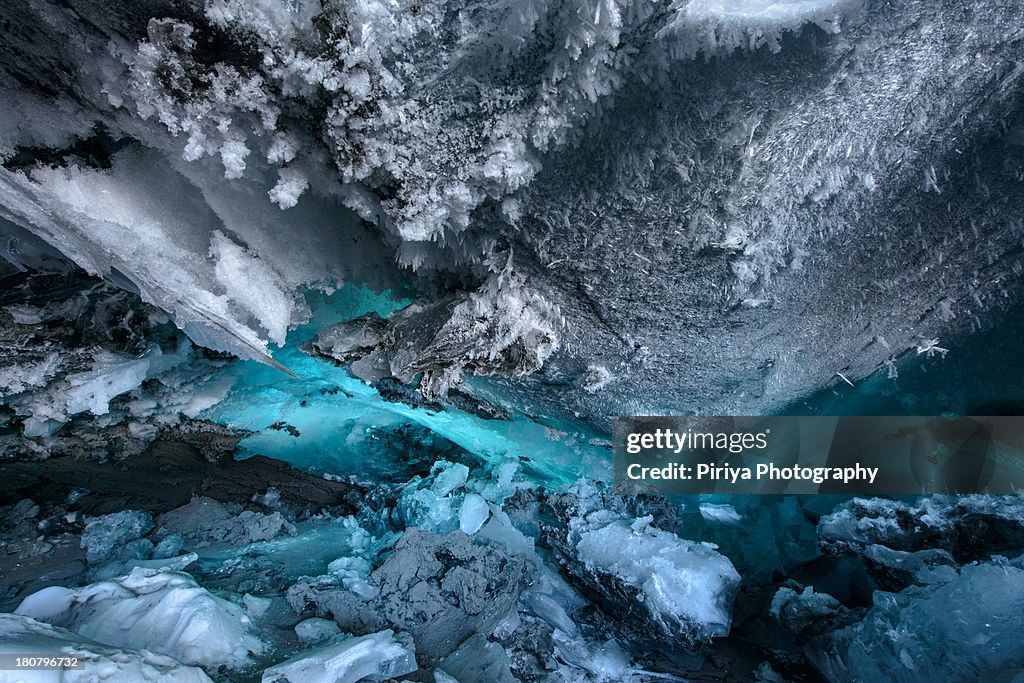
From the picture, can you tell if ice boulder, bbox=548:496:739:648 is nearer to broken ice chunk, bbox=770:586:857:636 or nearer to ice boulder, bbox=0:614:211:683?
broken ice chunk, bbox=770:586:857:636

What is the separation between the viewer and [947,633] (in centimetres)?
211

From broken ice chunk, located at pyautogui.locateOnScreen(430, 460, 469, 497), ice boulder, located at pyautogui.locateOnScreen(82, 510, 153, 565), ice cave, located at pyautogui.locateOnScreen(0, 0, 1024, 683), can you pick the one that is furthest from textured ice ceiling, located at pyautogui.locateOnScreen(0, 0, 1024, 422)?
ice boulder, located at pyautogui.locateOnScreen(82, 510, 153, 565)

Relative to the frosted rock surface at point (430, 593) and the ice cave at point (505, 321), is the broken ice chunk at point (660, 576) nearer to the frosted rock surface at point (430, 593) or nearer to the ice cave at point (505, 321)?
the ice cave at point (505, 321)

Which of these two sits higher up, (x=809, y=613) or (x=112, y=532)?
(x=809, y=613)

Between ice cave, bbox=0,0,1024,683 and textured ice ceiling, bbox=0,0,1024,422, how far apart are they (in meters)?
0.01

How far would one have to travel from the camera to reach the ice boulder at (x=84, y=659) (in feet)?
4.61

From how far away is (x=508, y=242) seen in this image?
1717mm

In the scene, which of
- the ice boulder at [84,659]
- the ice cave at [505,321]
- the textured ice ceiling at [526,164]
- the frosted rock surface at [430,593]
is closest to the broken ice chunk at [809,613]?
the ice cave at [505,321]

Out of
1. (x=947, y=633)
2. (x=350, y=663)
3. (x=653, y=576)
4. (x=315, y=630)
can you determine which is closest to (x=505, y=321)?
(x=350, y=663)

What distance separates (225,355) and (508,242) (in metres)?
1.92

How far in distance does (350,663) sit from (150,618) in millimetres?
977

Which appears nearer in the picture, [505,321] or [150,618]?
[505,321]

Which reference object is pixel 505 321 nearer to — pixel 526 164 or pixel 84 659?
pixel 526 164

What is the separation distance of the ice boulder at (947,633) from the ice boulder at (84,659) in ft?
10.1
